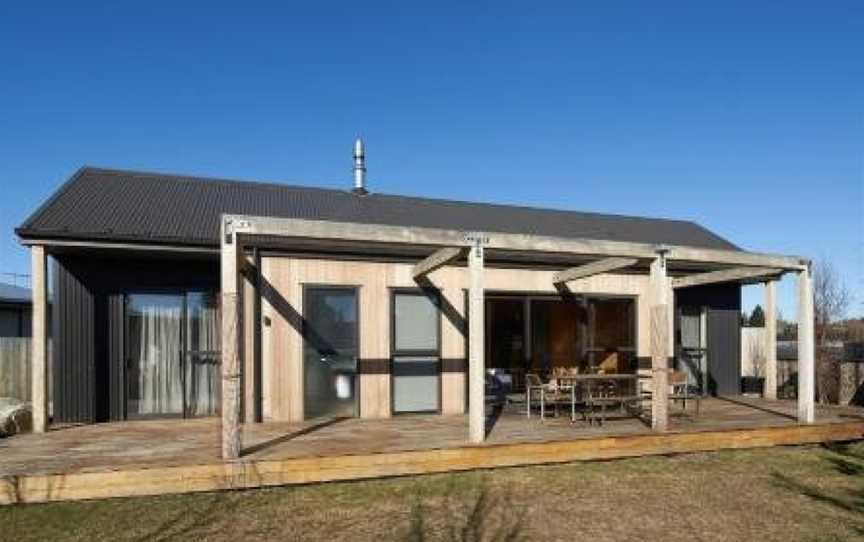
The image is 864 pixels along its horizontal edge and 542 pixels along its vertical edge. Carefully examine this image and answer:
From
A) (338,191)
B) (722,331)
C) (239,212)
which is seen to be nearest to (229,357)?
(239,212)

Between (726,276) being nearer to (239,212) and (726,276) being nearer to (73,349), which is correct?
(239,212)

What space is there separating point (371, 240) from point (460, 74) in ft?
36.4

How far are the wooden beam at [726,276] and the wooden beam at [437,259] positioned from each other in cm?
466

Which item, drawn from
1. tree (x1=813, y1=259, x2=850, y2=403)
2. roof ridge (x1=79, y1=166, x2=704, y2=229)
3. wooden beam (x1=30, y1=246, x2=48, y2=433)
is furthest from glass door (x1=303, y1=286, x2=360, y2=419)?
tree (x1=813, y1=259, x2=850, y2=403)

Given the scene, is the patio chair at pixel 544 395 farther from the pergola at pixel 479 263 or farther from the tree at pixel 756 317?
the tree at pixel 756 317

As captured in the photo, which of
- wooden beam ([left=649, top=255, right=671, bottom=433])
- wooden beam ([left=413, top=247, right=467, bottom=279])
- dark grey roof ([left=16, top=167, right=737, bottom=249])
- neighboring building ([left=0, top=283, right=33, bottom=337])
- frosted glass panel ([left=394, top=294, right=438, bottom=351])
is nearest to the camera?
wooden beam ([left=413, top=247, right=467, bottom=279])

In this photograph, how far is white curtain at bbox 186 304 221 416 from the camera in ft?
34.3

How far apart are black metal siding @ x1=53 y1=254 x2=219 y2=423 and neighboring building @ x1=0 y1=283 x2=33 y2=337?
11.2m

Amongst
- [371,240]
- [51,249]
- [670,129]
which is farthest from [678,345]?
[51,249]

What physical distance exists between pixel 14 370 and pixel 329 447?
7.22 meters

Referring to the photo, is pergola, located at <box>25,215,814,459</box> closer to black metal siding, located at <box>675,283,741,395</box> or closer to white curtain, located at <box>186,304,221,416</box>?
white curtain, located at <box>186,304,221,416</box>

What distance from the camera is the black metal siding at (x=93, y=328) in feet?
32.0

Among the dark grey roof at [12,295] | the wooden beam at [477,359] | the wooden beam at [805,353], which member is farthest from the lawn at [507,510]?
the dark grey roof at [12,295]

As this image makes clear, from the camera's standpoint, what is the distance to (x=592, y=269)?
1036 cm
